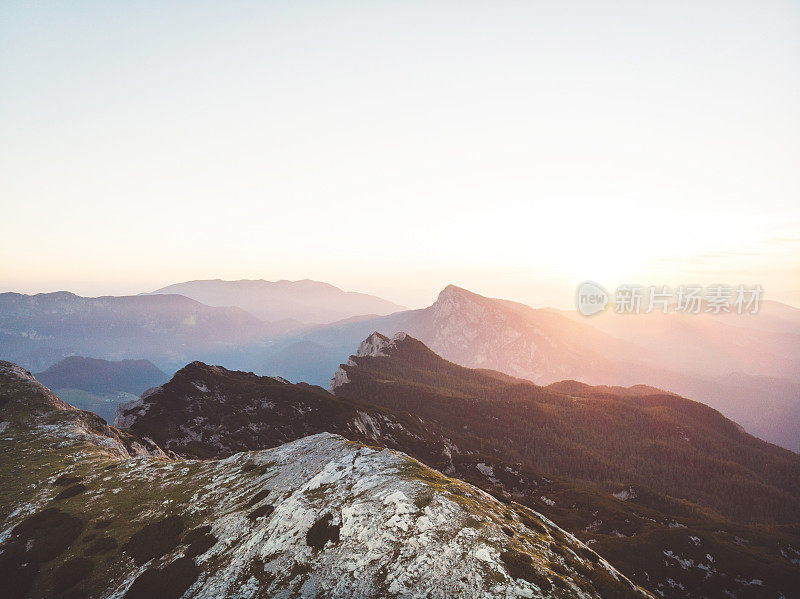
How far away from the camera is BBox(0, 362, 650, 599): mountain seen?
23.8 metres

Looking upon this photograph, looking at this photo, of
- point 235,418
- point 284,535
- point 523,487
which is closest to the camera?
point 284,535

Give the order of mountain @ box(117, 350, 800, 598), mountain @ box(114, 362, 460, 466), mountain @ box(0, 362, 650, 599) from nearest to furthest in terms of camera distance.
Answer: mountain @ box(0, 362, 650, 599) < mountain @ box(117, 350, 800, 598) < mountain @ box(114, 362, 460, 466)

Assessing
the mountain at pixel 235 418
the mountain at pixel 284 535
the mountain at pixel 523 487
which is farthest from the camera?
the mountain at pixel 235 418

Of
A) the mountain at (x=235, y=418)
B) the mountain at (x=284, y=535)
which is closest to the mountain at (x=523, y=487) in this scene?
the mountain at (x=235, y=418)

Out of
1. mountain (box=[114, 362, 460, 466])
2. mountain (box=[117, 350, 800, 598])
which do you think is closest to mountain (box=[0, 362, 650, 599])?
mountain (box=[117, 350, 800, 598])

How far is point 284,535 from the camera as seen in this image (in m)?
28.1

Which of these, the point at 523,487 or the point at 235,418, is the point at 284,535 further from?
the point at 523,487

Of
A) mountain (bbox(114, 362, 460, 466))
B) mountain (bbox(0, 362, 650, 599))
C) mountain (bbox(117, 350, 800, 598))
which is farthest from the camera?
mountain (bbox(114, 362, 460, 466))

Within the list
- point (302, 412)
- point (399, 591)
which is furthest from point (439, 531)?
point (302, 412)

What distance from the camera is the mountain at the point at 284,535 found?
77.9ft

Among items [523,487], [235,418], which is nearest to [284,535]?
[235,418]

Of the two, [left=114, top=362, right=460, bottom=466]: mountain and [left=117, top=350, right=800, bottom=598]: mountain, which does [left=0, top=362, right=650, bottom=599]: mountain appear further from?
[left=114, top=362, right=460, bottom=466]: mountain

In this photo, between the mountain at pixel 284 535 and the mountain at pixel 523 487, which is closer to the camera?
the mountain at pixel 284 535

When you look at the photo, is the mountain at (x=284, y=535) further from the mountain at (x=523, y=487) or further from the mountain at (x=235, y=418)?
the mountain at (x=235, y=418)
